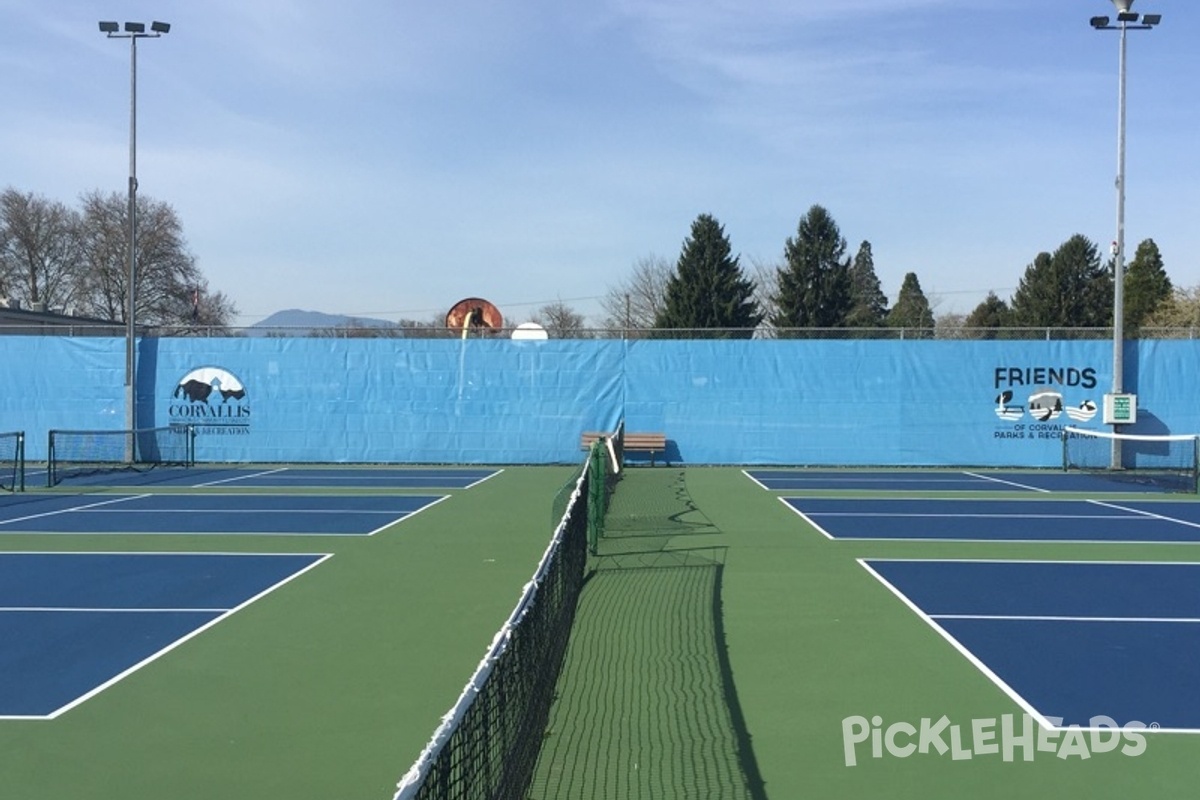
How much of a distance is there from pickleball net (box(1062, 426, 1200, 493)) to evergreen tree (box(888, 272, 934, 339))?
60291 mm

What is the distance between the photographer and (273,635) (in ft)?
28.3

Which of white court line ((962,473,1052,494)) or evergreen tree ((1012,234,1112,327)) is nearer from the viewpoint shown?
white court line ((962,473,1052,494))

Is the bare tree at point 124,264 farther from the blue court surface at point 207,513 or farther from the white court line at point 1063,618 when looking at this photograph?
the white court line at point 1063,618

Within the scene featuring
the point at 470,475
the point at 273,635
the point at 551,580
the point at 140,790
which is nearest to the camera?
the point at 140,790

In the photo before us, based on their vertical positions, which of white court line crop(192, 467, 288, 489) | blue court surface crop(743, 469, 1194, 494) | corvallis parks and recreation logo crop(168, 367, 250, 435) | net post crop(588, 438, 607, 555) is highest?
corvallis parks and recreation logo crop(168, 367, 250, 435)

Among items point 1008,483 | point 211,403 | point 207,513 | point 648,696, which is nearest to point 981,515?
point 1008,483

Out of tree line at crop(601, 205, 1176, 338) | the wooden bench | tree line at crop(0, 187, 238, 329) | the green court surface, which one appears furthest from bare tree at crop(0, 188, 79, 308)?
the green court surface

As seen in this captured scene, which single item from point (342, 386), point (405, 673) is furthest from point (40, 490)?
point (405, 673)

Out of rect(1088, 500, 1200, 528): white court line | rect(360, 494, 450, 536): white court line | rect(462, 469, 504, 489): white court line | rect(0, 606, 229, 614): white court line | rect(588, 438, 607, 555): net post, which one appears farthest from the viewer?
rect(462, 469, 504, 489): white court line

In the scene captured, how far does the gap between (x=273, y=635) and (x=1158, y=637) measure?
740cm

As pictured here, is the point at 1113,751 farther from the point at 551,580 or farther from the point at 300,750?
the point at 300,750

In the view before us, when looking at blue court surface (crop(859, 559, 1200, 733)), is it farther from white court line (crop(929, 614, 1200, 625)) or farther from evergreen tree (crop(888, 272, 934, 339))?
evergreen tree (crop(888, 272, 934, 339))

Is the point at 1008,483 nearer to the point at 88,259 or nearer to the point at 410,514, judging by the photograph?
the point at 410,514

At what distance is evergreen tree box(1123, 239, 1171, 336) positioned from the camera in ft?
189
